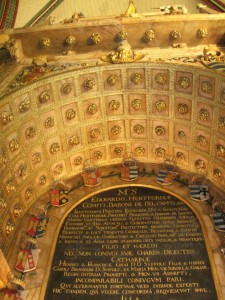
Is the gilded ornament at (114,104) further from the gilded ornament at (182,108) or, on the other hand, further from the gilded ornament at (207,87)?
the gilded ornament at (207,87)

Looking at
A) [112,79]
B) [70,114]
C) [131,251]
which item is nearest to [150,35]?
[112,79]

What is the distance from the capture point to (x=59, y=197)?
15922 millimetres

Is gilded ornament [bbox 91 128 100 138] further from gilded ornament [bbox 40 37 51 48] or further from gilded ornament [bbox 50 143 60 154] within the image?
gilded ornament [bbox 40 37 51 48]

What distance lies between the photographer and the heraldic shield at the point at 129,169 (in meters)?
16.5

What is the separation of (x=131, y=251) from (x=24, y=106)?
6.28 m

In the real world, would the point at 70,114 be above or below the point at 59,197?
above

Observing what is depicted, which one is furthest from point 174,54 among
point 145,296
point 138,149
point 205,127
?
point 145,296

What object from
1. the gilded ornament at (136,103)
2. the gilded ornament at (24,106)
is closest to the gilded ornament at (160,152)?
the gilded ornament at (136,103)

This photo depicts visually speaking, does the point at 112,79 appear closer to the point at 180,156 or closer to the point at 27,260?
the point at 180,156

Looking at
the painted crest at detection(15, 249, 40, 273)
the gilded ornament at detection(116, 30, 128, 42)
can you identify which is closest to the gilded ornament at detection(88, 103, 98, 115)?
the gilded ornament at detection(116, 30, 128, 42)

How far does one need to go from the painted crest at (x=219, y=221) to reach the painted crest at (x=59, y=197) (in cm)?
572

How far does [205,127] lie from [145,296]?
6476 mm

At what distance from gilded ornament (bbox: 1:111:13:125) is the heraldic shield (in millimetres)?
5435

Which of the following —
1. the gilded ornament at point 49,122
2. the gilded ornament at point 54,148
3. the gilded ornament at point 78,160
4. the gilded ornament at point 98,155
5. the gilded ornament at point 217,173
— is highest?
the gilded ornament at point 98,155
